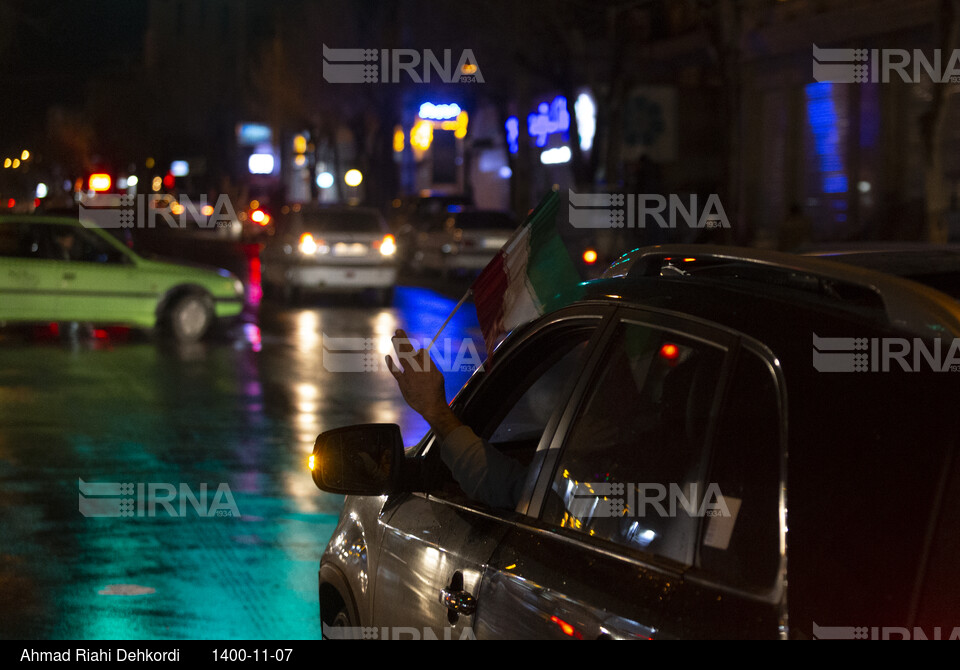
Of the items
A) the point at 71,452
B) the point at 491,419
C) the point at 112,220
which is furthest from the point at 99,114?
the point at 491,419

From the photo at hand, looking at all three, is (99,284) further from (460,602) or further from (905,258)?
(905,258)

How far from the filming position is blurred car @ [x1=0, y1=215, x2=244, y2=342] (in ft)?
58.3

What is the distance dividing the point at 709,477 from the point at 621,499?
395mm

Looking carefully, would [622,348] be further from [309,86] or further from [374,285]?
[309,86]

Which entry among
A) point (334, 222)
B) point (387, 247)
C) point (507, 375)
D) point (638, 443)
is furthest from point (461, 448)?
point (334, 222)

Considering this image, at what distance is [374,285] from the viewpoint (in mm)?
24297

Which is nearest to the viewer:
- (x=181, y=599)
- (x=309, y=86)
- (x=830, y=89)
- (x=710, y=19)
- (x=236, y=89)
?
(x=181, y=599)

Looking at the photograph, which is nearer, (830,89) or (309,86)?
(830,89)

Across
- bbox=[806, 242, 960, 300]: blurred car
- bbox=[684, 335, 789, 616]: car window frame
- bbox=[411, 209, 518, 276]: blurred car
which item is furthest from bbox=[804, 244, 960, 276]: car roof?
bbox=[411, 209, 518, 276]: blurred car

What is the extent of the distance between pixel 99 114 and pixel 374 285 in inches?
2805

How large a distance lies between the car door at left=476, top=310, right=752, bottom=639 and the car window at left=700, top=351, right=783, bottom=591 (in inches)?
1.8

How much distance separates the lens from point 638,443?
2926mm

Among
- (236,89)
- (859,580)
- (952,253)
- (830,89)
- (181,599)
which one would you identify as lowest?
(181,599)

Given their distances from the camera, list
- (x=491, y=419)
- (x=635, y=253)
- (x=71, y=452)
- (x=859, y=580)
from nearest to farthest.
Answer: (x=859, y=580)
(x=635, y=253)
(x=491, y=419)
(x=71, y=452)
